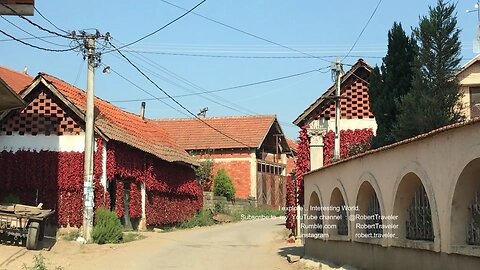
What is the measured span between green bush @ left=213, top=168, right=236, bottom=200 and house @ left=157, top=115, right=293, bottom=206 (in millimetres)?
3015

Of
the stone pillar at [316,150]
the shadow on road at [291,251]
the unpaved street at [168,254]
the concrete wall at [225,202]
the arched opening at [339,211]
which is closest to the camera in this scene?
the arched opening at [339,211]

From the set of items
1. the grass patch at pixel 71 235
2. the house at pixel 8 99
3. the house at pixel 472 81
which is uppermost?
the house at pixel 472 81

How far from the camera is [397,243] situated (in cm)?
1058

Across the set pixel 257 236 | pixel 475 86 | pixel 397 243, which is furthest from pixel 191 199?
pixel 397 243

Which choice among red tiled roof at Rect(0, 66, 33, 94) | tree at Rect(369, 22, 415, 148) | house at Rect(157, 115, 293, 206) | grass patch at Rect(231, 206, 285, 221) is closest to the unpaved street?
tree at Rect(369, 22, 415, 148)

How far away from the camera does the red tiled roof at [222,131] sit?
44.0 m

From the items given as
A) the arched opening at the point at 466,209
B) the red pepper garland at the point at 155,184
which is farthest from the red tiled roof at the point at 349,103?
the arched opening at the point at 466,209

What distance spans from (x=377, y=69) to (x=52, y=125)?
1194cm

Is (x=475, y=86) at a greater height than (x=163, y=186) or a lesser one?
greater

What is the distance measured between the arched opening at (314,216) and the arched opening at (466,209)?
8.48 metres

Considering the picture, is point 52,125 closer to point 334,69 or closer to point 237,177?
point 334,69

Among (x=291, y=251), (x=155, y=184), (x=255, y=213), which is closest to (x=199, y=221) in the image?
(x=155, y=184)

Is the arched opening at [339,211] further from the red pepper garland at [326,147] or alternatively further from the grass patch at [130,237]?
the grass patch at [130,237]

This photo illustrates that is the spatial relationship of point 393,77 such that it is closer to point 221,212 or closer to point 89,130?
point 89,130
